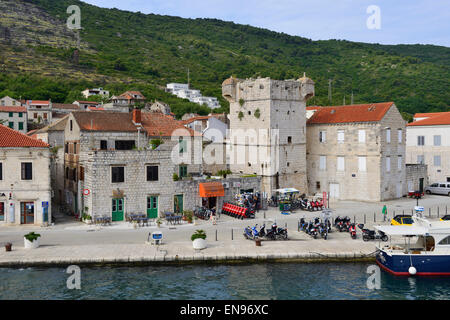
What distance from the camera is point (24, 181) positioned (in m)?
32.0

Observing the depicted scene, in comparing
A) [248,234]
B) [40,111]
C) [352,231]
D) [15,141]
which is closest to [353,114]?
[352,231]

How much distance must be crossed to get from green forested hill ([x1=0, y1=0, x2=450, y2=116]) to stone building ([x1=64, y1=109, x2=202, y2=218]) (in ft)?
181

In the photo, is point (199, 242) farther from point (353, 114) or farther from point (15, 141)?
point (353, 114)

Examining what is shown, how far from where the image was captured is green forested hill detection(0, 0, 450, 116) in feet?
357

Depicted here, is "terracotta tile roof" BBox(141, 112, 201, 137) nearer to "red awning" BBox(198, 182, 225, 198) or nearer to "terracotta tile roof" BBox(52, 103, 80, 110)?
"red awning" BBox(198, 182, 225, 198)

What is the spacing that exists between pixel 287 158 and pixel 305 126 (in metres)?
4.64

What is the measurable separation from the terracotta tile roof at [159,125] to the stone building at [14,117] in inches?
1746

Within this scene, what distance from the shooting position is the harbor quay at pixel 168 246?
966 inches

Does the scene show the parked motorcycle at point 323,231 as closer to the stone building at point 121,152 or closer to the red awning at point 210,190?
the red awning at point 210,190

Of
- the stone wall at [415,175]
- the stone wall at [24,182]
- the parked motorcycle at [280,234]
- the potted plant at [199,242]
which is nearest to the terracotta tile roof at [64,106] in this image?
the stone wall at [24,182]

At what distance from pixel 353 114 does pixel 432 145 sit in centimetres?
1522

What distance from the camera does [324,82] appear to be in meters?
123

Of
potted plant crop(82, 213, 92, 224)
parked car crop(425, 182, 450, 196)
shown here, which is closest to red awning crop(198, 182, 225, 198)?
potted plant crop(82, 213, 92, 224)
